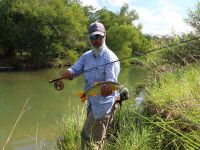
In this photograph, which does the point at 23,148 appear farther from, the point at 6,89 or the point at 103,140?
the point at 6,89

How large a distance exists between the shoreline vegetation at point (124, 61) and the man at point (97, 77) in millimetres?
210

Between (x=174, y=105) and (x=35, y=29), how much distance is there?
3651cm

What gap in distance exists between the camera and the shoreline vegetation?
4496 mm

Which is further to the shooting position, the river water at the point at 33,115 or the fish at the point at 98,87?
the river water at the point at 33,115

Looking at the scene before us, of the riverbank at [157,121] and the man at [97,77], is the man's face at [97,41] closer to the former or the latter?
the man at [97,77]

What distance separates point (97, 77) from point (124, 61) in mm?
39561

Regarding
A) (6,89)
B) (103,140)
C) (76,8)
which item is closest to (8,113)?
(6,89)

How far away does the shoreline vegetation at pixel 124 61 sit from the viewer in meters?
4.50

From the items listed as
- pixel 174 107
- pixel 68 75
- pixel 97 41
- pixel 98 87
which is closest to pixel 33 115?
pixel 68 75

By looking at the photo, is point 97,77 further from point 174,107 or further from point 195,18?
point 195,18

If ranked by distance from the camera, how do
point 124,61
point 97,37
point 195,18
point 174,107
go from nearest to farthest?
point 174,107 < point 97,37 < point 195,18 < point 124,61

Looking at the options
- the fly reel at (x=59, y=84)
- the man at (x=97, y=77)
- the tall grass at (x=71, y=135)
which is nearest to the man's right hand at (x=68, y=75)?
the man at (x=97, y=77)

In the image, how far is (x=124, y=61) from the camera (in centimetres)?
4441

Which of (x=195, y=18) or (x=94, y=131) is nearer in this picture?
(x=94, y=131)
